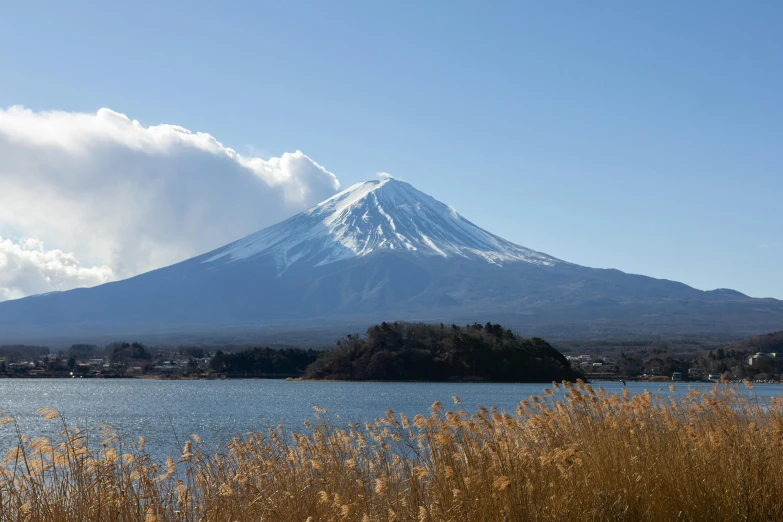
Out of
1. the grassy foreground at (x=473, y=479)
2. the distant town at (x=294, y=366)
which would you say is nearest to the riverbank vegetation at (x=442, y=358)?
the distant town at (x=294, y=366)

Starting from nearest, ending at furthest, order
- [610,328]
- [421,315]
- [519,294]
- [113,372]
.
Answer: [113,372], [610,328], [421,315], [519,294]

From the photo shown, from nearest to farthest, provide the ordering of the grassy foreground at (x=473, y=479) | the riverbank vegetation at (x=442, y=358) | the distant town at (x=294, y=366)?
1. the grassy foreground at (x=473, y=479)
2. the riverbank vegetation at (x=442, y=358)
3. the distant town at (x=294, y=366)

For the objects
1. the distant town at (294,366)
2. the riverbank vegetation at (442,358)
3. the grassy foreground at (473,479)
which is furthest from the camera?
the distant town at (294,366)

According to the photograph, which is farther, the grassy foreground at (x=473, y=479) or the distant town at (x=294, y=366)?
the distant town at (x=294, y=366)

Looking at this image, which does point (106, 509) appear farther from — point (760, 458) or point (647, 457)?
point (760, 458)

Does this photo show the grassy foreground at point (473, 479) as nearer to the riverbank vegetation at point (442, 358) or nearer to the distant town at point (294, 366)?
the riverbank vegetation at point (442, 358)

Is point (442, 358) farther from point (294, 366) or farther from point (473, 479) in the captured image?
point (473, 479)

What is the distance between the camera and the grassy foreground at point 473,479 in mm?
6461

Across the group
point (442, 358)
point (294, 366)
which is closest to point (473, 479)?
point (442, 358)

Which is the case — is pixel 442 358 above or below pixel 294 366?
above

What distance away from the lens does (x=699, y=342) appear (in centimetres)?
12950

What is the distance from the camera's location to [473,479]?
21.5 feet

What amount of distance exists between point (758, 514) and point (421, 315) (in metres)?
172

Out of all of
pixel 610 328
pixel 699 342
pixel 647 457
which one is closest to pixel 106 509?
pixel 647 457
